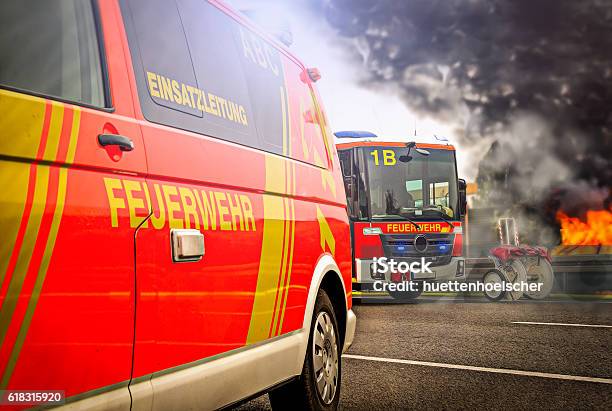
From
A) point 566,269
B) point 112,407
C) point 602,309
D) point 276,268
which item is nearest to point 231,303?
point 276,268

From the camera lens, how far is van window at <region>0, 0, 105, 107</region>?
2.41 meters

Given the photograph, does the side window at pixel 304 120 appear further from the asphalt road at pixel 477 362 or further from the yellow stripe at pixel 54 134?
the yellow stripe at pixel 54 134

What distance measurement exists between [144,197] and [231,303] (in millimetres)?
856

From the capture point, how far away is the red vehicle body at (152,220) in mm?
2320

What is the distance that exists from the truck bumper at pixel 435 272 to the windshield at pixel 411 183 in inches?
37.6

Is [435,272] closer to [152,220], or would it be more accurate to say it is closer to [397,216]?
[397,216]

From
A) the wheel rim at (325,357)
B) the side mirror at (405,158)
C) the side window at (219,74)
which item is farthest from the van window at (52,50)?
the side mirror at (405,158)

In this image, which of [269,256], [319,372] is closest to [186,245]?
[269,256]

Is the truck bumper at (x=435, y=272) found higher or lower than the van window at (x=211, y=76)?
lower

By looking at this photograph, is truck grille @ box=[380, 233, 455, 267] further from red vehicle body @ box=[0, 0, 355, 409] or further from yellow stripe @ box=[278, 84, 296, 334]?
yellow stripe @ box=[278, 84, 296, 334]

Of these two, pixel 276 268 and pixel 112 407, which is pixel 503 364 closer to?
pixel 276 268

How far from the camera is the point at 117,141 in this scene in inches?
108

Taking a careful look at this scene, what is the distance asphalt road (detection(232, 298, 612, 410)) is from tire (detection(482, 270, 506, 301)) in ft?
10.9

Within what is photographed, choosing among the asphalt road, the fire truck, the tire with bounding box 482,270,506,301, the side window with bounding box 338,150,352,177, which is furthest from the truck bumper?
the asphalt road
